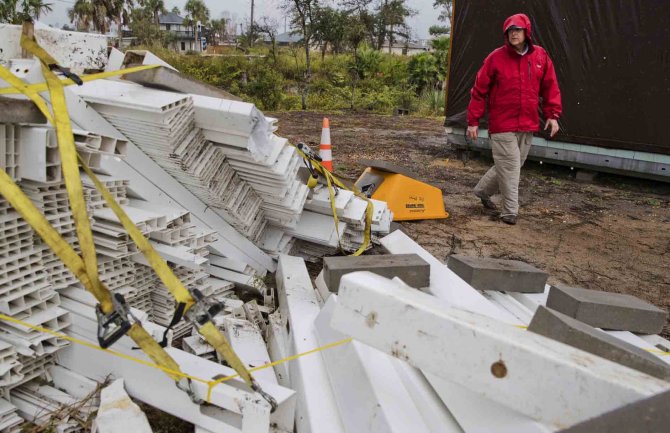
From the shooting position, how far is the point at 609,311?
2988 millimetres

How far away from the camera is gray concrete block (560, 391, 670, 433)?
1271mm

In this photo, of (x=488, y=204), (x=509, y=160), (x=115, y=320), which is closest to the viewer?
(x=115, y=320)

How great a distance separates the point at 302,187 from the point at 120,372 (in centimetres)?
196

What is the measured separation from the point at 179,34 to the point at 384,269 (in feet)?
226

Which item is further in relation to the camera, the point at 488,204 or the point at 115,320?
the point at 488,204

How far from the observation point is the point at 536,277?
3467 mm

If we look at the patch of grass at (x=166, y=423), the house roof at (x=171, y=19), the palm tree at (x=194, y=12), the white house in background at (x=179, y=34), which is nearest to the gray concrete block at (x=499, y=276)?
the patch of grass at (x=166, y=423)

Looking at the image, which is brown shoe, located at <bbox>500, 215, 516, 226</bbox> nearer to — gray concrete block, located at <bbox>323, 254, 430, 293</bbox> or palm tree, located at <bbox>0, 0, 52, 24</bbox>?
gray concrete block, located at <bbox>323, 254, 430, 293</bbox>

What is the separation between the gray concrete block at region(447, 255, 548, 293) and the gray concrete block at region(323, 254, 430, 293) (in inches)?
14.4

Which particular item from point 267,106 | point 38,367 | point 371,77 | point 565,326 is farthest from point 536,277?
point 371,77

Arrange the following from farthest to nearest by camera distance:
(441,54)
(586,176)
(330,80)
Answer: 1. (330,80)
2. (441,54)
3. (586,176)

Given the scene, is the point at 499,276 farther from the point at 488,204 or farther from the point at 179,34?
the point at 179,34

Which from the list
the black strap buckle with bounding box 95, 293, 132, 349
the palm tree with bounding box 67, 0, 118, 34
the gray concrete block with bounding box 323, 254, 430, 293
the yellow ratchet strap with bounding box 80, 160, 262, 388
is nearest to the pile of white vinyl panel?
the yellow ratchet strap with bounding box 80, 160, 262, 388

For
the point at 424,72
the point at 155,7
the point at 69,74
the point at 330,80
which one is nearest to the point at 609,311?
the point at 69,74
